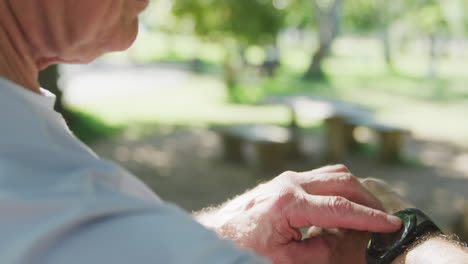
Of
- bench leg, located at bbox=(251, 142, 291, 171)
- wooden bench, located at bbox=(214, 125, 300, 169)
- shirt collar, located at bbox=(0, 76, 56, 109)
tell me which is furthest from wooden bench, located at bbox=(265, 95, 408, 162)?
shirt collar, located at bbox=(0, 76, 56, 109)

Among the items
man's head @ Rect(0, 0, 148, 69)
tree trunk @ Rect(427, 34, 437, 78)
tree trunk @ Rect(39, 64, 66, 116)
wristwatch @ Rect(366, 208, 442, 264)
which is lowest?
tree trunk @ Rect(427, 34, 437, 78)

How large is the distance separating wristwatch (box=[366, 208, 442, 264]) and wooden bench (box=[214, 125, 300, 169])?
18.2ft

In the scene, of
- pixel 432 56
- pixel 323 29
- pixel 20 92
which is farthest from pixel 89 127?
pixel 432 56

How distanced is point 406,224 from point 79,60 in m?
0.85

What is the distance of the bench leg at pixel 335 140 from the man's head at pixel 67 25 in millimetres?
6881

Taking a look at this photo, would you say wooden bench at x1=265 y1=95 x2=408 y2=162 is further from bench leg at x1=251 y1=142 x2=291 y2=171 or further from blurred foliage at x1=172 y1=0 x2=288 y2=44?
blurred foliage at x1=172 y1=0 x2=288 y2=44

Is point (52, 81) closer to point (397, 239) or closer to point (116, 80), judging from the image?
point (397, 239)

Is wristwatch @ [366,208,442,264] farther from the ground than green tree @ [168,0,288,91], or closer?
farther from the ground

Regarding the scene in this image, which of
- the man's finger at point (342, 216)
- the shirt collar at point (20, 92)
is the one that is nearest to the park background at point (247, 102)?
the man's finger at point (342, 216)

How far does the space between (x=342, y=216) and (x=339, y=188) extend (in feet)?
0.49

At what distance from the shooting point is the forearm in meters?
1.00

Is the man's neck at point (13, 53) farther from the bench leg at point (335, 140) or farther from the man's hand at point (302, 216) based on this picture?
the bench leg at point (335, 140)

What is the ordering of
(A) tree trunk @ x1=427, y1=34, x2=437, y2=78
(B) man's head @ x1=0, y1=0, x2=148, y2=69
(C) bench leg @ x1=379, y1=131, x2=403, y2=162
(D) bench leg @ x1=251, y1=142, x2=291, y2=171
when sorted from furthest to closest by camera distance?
(A) tree trunk @ x1=427, y1=34, x2=437, y2=78 < (C) bench leg @ x1=379, y1=131, x2=403, y2=162 < (D) bench leg @ x1=251, y1=142, x2=291, y2=171 < (B) man's head @ x1=0, y1=0, x2=148, y2=69

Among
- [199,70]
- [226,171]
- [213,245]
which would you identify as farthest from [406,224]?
[199,70]
